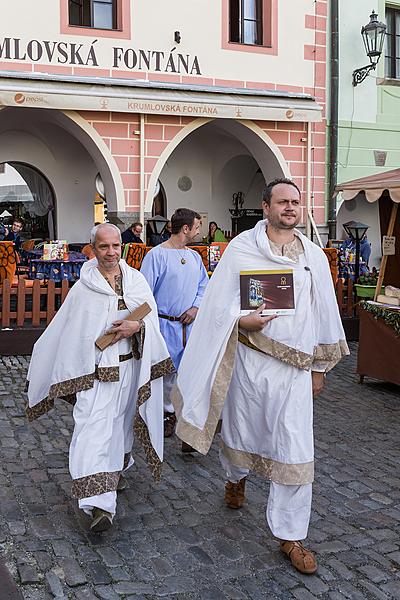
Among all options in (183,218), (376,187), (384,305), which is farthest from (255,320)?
(376,187)

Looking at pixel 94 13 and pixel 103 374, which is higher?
pixel 94 13

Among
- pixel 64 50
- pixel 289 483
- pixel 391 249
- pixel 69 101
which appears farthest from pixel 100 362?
pixel 64 50

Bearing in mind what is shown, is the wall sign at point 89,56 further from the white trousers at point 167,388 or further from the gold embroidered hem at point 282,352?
the gold embroidered hem at point 282,352

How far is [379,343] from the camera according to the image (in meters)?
7.86

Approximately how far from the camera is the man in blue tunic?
583cm

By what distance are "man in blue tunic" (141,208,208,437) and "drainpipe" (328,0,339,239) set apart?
911 cm

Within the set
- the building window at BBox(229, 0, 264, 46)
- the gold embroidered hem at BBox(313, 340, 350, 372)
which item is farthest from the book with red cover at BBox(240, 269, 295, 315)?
the building window at BBox(229, 0, 264, 46)

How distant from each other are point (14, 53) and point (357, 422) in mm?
8570

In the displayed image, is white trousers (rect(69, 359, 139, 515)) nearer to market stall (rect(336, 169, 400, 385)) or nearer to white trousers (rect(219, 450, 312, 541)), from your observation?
white trousers (rect(219, 450, 312, 541))

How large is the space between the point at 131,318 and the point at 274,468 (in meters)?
1.17

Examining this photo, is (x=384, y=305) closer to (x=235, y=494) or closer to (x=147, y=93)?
(x=235, y=494)

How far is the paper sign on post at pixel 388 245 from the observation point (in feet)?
27.4

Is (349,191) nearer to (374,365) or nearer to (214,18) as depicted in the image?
(374,365)

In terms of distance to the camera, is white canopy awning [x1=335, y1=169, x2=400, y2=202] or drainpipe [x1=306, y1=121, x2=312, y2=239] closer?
white canopy awning [x1=335, y1=169, x2=400, y2=202]
